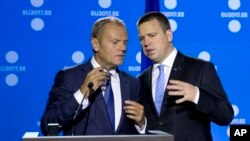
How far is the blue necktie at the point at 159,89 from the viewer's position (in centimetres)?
344

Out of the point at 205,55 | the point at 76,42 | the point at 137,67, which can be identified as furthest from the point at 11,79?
the point at 205,55

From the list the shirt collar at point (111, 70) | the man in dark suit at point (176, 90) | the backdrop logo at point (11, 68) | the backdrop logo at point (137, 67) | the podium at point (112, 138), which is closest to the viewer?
the podium at point (112, 138)

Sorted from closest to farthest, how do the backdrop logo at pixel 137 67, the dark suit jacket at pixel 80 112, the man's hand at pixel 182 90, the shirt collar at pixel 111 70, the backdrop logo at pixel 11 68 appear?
the man's hand at pixel 182 90
the dark suit jacket at pixel 80 112
the shirt collar at pixel 111 70
the backdrop logo at pixel 11 68
the backdrop logo at pixel 137 67

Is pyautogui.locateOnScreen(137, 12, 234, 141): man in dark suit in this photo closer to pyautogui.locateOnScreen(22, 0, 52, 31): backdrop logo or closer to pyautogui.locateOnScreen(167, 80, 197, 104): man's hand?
pyautogui.locateOnScreen(167, 80, 197, 104): man's hand

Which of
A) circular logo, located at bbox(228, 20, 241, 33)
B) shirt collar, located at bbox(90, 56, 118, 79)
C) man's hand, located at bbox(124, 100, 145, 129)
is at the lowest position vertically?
man's hand, located at bbox(124, 100, 145, 129)

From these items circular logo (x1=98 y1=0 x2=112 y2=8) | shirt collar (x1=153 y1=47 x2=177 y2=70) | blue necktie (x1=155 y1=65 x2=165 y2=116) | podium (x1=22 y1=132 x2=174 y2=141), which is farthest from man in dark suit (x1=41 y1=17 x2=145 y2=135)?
circular logo (x1=98 y1=0 x2=112 y2=8)

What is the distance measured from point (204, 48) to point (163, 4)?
1.85 feet

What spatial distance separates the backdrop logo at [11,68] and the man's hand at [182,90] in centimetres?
221

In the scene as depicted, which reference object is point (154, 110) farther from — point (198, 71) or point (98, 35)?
point (98, 35)

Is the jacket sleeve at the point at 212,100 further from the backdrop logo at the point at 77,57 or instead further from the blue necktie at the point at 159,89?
the backdrop logo at the point at 77,57

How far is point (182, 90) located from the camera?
10.0 feet

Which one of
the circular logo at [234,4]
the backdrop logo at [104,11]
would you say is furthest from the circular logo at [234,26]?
the backdrop logo at [104,11]

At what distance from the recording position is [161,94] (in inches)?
136

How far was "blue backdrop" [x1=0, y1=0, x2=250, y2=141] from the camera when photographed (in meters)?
4.96
